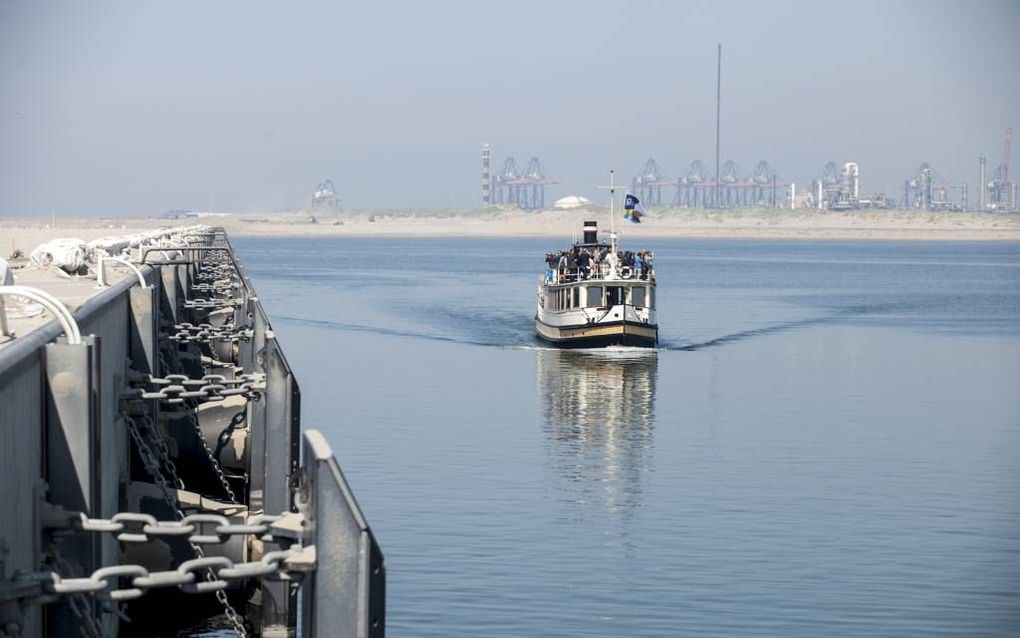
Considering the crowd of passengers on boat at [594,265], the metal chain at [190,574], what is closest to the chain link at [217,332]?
the metal chain at [190,574]

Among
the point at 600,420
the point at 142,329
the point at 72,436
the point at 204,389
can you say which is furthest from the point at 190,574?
the point at 600,420

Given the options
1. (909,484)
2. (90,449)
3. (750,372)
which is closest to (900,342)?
(750,372)

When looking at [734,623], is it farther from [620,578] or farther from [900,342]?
[900,342]

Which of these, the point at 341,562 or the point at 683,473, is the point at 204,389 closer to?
the point at 341,562

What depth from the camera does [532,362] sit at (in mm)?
63562

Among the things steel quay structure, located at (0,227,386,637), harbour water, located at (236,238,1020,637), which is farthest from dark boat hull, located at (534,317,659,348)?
steel quay structure, located at (0,227,386,637)

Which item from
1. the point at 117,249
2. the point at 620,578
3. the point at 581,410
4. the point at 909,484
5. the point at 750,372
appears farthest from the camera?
the point at 750,372

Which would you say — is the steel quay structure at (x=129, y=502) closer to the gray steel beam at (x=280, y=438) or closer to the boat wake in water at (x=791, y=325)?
the gray steel beam at (x=280, y=438)

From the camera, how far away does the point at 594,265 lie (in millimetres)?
66688

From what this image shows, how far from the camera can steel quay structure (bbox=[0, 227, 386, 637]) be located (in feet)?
19.9

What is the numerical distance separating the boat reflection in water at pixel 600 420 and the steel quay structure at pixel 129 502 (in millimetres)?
14811

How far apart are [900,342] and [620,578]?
5114cm

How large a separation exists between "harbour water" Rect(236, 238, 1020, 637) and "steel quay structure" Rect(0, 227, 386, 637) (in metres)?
6.40

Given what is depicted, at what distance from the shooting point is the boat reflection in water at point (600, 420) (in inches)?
1358
